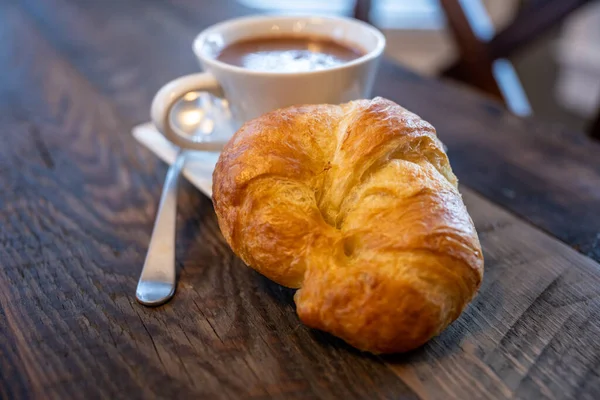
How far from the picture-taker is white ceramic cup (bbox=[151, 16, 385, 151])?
96cm

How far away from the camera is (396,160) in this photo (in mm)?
718

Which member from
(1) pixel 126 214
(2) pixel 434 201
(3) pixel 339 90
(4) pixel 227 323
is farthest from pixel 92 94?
(2) pixel 434 201

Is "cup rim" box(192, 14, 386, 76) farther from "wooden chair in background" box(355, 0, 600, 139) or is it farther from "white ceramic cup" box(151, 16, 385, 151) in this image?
"wooden chair in background" box(355, 0, 600, 139)

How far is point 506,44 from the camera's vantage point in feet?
6.63

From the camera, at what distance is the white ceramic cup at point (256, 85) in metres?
0.96

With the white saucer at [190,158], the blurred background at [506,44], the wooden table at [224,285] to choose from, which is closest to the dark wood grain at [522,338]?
the wooden table at [224,285]

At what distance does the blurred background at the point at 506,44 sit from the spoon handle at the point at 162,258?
2.55 feet

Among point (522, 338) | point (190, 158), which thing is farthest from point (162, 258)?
point (522, 338)

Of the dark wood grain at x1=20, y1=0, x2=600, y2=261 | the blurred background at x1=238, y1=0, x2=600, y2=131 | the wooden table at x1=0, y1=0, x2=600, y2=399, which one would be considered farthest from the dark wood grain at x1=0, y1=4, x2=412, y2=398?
the blurred background at x1=238, y1=0, x2=600, y2=131

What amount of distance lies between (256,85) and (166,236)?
0.34 m

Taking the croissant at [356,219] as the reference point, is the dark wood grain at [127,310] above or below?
below

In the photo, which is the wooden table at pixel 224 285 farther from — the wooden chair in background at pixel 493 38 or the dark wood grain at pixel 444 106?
the wooden chair in background at pixel 493 38

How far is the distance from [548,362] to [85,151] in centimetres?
107

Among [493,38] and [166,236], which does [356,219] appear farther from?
[493,38]
